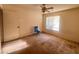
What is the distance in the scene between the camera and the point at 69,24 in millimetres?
1596

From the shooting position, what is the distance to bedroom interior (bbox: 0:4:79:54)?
1.55m

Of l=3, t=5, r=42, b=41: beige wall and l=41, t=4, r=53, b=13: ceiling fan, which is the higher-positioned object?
l=41, t=4, r=53, b=13: ceiling fan

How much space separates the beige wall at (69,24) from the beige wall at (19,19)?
0.21 meters

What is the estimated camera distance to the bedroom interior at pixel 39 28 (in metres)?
1.55

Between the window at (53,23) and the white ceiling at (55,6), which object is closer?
the white ceiling at (55,6)

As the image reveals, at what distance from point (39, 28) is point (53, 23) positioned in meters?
0.26

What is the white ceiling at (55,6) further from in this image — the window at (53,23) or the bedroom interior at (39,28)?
the window at (53,23)

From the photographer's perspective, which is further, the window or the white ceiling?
the window

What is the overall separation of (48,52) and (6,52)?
684 millimetres

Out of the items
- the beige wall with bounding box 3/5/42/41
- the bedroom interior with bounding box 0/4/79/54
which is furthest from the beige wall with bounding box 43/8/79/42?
the beige wall with bounding box 3/5/42/41

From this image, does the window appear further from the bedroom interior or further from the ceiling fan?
the ceiling fan

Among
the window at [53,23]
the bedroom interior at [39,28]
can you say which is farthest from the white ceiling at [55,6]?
the window at [53,23]
